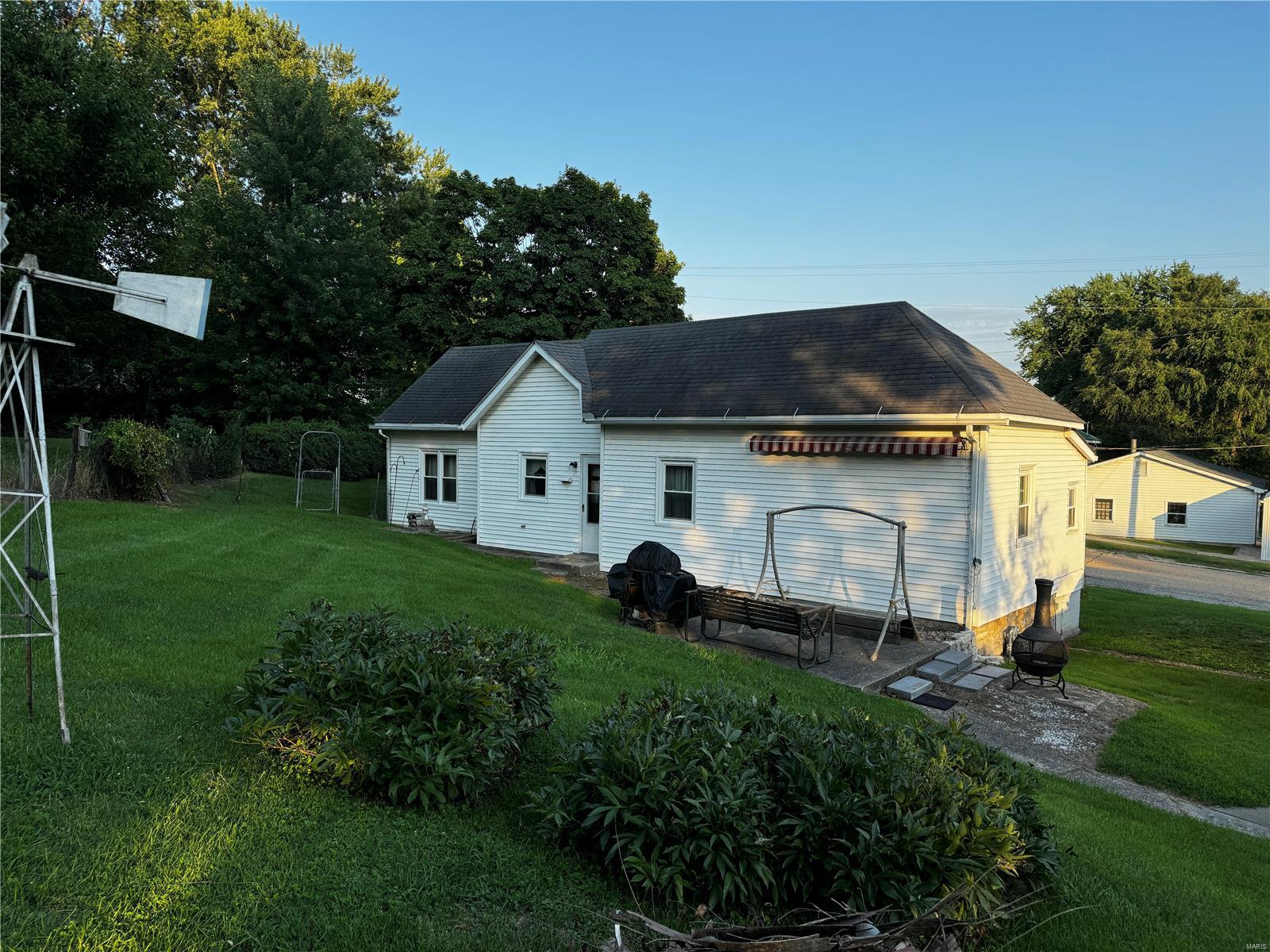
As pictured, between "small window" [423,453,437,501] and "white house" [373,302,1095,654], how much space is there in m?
2.75

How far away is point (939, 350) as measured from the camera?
12758mm

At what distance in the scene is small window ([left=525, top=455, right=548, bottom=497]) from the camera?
17.9 metres

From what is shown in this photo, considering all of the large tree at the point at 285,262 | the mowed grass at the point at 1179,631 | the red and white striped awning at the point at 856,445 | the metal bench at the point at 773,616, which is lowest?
the mowed grass at the point at 1179,631

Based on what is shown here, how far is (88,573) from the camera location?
29.6 feet

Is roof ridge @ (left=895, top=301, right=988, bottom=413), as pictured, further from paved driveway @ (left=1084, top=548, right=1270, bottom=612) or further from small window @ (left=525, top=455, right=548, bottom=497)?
paved driveway @ (left=1084, top=548, right=1270, bottom=612)

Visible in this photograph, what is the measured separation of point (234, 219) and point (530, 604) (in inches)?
1103

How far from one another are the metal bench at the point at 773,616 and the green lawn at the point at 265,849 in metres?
2.56

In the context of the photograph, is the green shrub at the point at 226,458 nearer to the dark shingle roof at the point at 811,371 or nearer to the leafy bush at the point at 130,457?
the leafy bush at the point at 130,457

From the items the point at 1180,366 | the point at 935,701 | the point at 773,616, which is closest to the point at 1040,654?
the point at 935,701

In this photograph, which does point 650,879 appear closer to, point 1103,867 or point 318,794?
point 318,794

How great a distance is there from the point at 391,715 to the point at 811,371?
11.1 meters

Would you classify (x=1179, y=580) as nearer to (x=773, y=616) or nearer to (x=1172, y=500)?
(x=1172, y=500)

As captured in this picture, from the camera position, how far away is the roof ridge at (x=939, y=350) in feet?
37.9

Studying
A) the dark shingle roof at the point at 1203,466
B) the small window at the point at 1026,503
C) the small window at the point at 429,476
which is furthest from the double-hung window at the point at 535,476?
the dark shingle roof at the point at 1203,466
